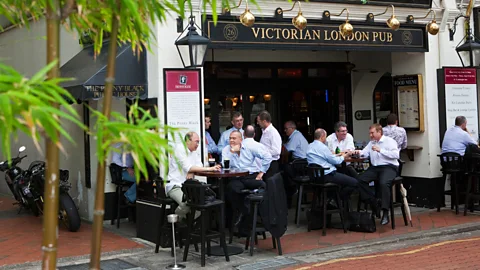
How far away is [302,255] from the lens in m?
8.48

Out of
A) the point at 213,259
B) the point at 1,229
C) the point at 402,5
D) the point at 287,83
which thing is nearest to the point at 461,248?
the point at 213,259

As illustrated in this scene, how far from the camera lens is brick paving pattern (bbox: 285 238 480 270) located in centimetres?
771

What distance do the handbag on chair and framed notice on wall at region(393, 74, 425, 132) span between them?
2.79 meters

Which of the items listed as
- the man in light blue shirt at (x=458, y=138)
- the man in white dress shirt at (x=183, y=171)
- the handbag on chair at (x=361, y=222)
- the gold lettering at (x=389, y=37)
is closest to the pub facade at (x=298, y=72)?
the gold lettering at (x=389, y=37)

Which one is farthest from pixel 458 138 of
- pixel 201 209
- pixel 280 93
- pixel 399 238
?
pixel 201 209

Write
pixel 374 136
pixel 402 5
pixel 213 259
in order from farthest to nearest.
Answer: pixel 402 5
pixel 374 136
pixel 213 259

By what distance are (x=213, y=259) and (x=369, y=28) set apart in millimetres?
5472

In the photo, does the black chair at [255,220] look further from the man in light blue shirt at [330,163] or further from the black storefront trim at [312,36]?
the black storefront trim at [312,36]

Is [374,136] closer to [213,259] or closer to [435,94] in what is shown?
[435,94]

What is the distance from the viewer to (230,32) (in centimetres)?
1008

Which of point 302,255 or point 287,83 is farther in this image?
point 287,83

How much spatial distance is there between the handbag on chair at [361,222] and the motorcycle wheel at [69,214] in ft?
14.2

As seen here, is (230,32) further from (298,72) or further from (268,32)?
(298,72)

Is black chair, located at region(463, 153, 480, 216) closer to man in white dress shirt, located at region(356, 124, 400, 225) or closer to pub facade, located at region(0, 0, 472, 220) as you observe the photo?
pub facade, located at region(0, 0, 472, 220)
